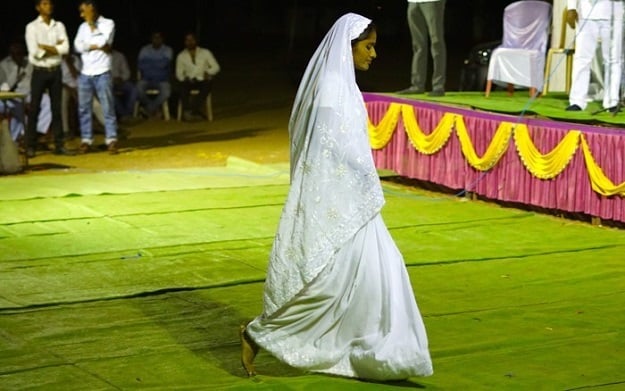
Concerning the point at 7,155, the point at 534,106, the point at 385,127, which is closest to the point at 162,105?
the point at 7,155

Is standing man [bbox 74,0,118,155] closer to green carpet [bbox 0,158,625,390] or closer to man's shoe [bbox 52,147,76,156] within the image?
man's shoe [bbox 52,147,76,156]

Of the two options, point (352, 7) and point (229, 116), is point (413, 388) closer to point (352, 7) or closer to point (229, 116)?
point (229, 116)

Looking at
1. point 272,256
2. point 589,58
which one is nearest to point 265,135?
point 589,58

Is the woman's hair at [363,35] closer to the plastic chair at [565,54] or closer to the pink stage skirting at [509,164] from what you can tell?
the pink stage skirting at [509,164]

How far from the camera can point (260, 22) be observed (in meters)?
34.1

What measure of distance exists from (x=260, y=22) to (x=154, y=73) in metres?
17.0

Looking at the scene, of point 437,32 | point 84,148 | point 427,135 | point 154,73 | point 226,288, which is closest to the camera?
point 226,288

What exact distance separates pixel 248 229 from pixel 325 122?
13.5 feet

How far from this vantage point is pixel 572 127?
9.86 metres

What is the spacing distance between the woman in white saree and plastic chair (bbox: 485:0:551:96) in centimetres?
711

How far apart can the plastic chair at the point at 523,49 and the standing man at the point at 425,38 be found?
60cm

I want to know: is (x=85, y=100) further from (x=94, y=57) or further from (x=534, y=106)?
(x=534, y=106)

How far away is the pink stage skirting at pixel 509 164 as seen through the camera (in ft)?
31.4

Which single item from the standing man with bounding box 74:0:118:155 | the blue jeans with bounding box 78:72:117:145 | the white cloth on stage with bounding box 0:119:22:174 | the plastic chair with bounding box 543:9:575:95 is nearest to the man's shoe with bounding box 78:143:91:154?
the blue jeans with bounding box 78:72:117:145
